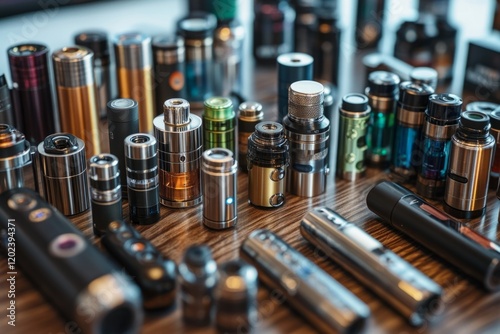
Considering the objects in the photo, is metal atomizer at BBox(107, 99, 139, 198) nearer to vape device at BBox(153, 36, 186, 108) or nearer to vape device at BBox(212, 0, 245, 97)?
vape device at BBox(153, 36, 186, 108)

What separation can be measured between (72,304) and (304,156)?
1.58ft

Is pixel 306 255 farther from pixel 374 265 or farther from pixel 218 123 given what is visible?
pixel 218 123

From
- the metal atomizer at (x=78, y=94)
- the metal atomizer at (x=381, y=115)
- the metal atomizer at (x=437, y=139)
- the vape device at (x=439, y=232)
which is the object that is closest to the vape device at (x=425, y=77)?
the metal atomizer at (x=381, y=115)

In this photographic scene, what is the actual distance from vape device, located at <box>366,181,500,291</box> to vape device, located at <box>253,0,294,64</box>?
2.29 ft

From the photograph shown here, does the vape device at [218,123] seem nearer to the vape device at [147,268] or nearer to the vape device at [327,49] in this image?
the vape device at [147,268]

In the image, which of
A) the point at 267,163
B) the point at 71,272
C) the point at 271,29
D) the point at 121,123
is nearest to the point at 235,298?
the point at 71,272

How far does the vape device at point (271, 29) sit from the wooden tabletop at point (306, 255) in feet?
1.78

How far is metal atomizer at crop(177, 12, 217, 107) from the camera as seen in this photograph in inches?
59.2

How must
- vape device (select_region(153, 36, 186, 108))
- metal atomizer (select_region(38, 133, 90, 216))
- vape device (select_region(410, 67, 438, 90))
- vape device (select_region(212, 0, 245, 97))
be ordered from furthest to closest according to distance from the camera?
vape device (select_region(212, 0, 245, 97))
vape device (select_region(153, 36, 186, 108))
vape device (select_region(410, 67, 438, 90))
metal atomizer (select_region(38, 133, 90, 216))

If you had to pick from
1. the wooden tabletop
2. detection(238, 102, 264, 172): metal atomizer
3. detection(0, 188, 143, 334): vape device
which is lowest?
the wooden tabletop

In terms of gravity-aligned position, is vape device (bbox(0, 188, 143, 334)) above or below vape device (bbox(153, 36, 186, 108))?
below

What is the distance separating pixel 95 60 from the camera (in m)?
1.45

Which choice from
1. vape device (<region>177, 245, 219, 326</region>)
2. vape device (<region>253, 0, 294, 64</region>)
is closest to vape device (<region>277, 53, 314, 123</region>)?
vape device (<region>253, 0, 294, 64</region>)

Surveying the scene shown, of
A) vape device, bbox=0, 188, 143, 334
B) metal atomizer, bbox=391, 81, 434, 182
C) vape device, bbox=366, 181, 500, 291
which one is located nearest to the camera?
vape device, bbox=0, 188, 143, 334
